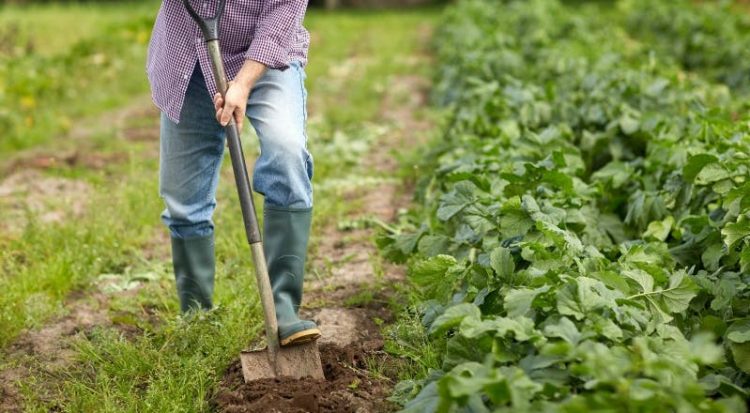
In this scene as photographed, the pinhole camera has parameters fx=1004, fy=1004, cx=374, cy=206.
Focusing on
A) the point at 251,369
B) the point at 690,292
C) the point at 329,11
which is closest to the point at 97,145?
the point at 251,369

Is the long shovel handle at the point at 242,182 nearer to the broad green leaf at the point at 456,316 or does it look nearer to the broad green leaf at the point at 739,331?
the broad green leaf at the point at 456,316

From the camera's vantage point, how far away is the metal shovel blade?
10.6 ft

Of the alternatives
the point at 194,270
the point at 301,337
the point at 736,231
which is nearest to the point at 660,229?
the point at 736,231

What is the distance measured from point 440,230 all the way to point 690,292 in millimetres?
1301

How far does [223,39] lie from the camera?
3.37 metres

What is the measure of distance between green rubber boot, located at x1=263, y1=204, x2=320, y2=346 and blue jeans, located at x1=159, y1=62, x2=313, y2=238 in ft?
0.13

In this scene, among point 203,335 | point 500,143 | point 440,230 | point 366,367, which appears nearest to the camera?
point 366,367

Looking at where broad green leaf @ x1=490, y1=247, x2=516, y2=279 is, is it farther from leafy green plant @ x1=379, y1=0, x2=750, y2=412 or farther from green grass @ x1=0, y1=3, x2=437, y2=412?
green grass @ x1=0, y1=3, x2=437, y2=412

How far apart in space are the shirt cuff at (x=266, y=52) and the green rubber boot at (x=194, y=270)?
32.8 inches

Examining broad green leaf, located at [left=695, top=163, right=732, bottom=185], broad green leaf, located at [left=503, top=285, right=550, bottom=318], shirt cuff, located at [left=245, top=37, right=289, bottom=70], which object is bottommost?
broad green leaf, located at [left=695, top=163, right=732, bottom=185]

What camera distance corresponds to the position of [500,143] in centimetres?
496

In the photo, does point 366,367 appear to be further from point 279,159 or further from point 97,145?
point 97,145

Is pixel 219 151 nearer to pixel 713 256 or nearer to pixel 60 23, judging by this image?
pixel 713 256

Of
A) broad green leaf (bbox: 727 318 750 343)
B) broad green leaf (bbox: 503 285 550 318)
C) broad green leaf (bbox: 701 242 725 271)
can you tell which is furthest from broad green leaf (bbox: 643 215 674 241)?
broad green leaf (bbox: 503 285 550 318)
